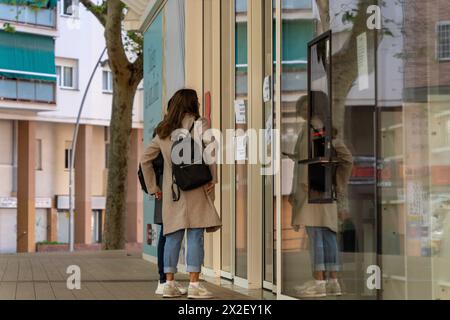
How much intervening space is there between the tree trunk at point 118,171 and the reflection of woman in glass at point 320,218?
16216 mm

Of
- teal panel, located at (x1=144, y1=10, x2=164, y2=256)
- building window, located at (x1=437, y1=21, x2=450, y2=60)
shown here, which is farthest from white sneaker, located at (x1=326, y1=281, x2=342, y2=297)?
teal panel, located at (x1=144, y1=10, x2=164, y2=256)

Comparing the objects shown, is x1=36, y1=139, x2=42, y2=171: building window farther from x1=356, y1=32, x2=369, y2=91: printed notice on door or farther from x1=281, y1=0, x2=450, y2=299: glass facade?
x1=356, y1=32, x2=369, y2=91: printed notice on door

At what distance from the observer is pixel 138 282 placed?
1007 cm

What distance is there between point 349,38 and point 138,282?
491cm

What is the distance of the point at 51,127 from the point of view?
44.8 meters

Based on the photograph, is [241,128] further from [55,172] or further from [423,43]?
[55,172]

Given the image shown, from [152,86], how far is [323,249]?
885 centimetres

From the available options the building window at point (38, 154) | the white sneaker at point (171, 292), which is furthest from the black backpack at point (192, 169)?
the building window at point (38, 154)

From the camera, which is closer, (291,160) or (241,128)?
(291,160)

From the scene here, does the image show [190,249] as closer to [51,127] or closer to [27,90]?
[27,90]

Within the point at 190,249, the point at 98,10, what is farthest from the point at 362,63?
the point at 98,10

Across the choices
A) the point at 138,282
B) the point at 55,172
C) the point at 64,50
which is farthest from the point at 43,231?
the point at 138,282

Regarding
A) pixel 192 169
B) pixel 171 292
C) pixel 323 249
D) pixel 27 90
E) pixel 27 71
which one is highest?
pixel 27 71
